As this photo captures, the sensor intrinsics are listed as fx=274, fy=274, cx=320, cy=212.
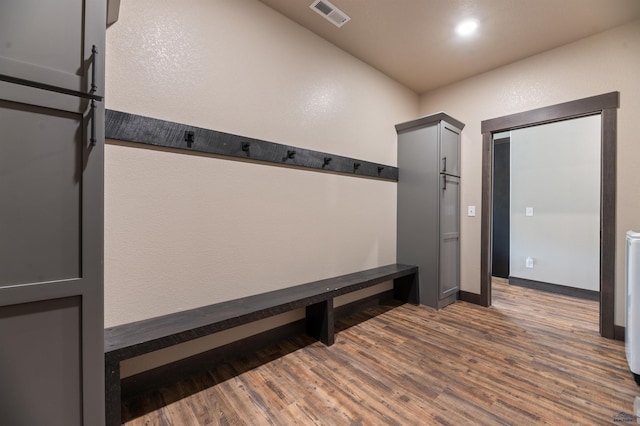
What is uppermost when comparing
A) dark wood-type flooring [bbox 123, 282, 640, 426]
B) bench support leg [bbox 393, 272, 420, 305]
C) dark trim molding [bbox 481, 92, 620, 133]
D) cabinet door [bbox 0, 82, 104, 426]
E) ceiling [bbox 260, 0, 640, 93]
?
ceiling [bbox 260, 0, 640, 93]

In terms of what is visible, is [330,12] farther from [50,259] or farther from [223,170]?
[50,259]

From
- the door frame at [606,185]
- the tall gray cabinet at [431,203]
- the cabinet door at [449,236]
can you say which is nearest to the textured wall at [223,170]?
the tall gray cabinet at [431,203]

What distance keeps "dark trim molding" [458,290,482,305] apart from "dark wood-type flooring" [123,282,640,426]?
0.58 m

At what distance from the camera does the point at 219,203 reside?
2.03 m

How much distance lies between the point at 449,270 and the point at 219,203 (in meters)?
2.72

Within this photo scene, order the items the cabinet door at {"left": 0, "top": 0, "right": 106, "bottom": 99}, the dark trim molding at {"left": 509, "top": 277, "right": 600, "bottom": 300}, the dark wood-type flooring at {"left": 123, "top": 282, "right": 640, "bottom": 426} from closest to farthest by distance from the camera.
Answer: the cabinet door at {"left": 0, "top": 0, "right": 106, "bottom": 99} < the dark wood-type flooring at {"left": 123, "top": 282, "right": 640, "bottom": 426} < the dark trim molding at {"left": 509, "top": 277, "right": 600, "bottom": 300}

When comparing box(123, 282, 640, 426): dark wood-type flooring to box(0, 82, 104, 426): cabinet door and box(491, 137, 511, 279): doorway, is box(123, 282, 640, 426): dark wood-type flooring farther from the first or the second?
box(491, 137, 511, 279): doorway

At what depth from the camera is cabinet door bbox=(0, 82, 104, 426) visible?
97cm

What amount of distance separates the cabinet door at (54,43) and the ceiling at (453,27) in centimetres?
165

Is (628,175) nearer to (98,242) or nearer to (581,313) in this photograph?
(581,313)

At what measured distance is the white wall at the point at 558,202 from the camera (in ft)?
11.9

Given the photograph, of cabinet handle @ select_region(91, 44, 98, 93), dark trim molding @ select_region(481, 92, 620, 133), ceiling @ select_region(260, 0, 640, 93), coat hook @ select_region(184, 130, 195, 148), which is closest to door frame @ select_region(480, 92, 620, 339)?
dark trim molding @ select_region(481, 92, 620, 133)

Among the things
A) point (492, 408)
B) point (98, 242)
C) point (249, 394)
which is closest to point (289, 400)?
point (249, 394)

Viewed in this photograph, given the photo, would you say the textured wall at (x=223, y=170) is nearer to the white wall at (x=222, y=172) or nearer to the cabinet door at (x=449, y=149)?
the white wall at (x=222, y=172)
